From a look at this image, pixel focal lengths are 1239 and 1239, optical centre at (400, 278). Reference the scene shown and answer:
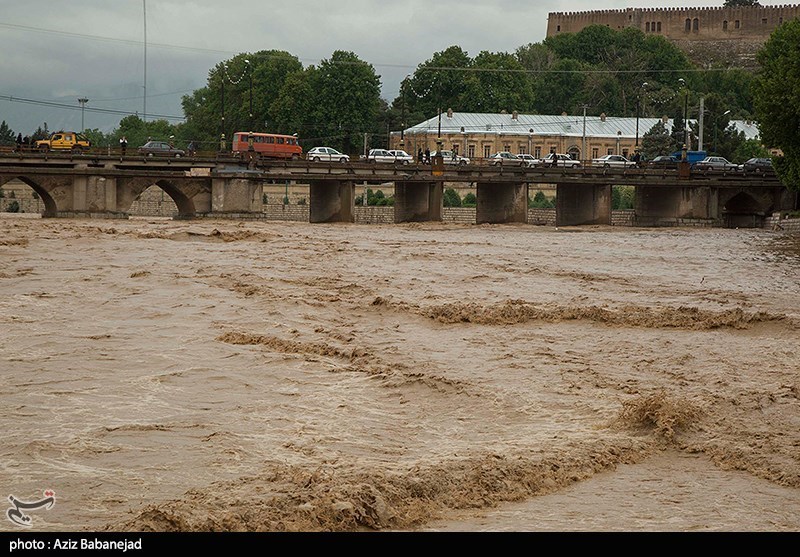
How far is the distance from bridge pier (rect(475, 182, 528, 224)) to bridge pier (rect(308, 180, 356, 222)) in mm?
8861

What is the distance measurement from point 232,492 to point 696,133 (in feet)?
337

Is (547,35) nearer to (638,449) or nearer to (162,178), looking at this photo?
(162,178)

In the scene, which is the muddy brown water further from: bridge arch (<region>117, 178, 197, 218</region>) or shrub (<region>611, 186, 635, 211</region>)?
shrub (<region>611, 186, 635, 211</region>)

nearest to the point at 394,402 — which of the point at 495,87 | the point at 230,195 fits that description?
the point at 230,195

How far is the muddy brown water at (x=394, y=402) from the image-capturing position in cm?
1086

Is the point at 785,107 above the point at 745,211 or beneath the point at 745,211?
above

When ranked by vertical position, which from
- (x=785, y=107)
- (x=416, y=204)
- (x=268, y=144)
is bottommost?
(x=416, y=204)

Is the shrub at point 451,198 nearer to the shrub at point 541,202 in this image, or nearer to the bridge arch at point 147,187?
the shrub at point 541,202

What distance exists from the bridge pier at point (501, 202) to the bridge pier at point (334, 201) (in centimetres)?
886

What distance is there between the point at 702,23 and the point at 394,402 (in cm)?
17552

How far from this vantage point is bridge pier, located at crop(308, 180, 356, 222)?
73.6m

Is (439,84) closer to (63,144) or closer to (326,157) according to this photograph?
(326,157)

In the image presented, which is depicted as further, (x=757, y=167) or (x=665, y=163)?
(x=665, y=163)

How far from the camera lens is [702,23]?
180875 millimetres
